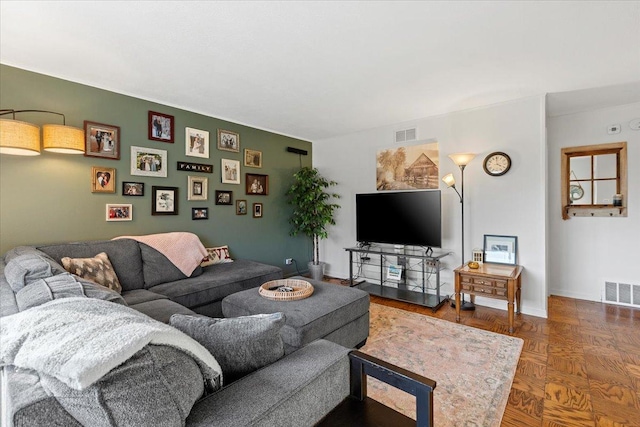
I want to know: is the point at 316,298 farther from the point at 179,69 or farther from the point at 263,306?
the point at 179,69

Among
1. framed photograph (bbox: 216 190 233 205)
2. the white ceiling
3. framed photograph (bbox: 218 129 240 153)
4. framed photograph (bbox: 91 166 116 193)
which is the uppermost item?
the white ceiling

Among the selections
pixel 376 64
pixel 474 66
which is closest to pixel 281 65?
pixel 376 64

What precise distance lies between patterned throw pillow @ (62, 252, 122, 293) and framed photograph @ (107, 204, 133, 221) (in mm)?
595

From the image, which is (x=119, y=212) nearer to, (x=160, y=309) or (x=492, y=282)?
(x=160, y=309)

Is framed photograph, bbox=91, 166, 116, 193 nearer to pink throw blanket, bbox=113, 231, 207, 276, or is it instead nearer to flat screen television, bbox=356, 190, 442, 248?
pink throw blanket, bbox=113, 231, 207, 276

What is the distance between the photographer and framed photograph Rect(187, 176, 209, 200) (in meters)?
3.60

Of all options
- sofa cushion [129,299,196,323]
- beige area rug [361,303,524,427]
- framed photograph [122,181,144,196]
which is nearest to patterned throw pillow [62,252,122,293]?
sofa cushion [129,299,196,323]

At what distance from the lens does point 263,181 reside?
4445mm

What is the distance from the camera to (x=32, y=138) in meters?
2.26

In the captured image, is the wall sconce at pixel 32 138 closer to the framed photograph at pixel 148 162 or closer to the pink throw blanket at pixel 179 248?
the framed photograph at pixel 148 162

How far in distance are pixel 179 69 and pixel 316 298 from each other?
2266 millimetres

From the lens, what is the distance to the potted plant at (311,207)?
4656mm

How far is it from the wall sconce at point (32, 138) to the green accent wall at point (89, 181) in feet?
0.62

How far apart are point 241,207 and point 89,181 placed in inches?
68.0
